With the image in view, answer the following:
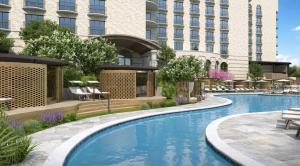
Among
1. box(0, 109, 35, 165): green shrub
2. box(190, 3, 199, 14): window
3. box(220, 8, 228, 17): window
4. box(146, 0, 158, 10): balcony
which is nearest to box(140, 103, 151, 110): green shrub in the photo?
box(0, 109, 35, 165): green shrub

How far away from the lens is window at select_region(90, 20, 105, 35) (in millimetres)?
42500

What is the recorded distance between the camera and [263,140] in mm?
11359

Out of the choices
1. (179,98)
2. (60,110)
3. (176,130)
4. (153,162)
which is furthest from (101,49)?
(153,162)

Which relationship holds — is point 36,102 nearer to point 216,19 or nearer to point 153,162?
point 153,162

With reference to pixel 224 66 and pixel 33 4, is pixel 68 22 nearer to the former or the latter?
pixel 33 4

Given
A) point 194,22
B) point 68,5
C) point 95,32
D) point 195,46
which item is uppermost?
point 194,22

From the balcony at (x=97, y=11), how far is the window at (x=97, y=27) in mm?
953

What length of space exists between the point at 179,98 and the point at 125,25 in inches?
840

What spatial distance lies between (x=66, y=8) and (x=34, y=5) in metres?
3.98

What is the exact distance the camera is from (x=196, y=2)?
208 ft

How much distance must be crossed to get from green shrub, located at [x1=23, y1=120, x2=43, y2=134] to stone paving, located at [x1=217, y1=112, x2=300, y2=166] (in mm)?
7719

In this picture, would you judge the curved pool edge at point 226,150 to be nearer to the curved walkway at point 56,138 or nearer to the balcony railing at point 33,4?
the curved walkway at point 56,138

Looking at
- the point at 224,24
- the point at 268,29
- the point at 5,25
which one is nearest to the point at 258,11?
the point at 268,29

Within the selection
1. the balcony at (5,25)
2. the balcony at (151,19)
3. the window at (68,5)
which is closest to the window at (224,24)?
the balcony at (151,19)
